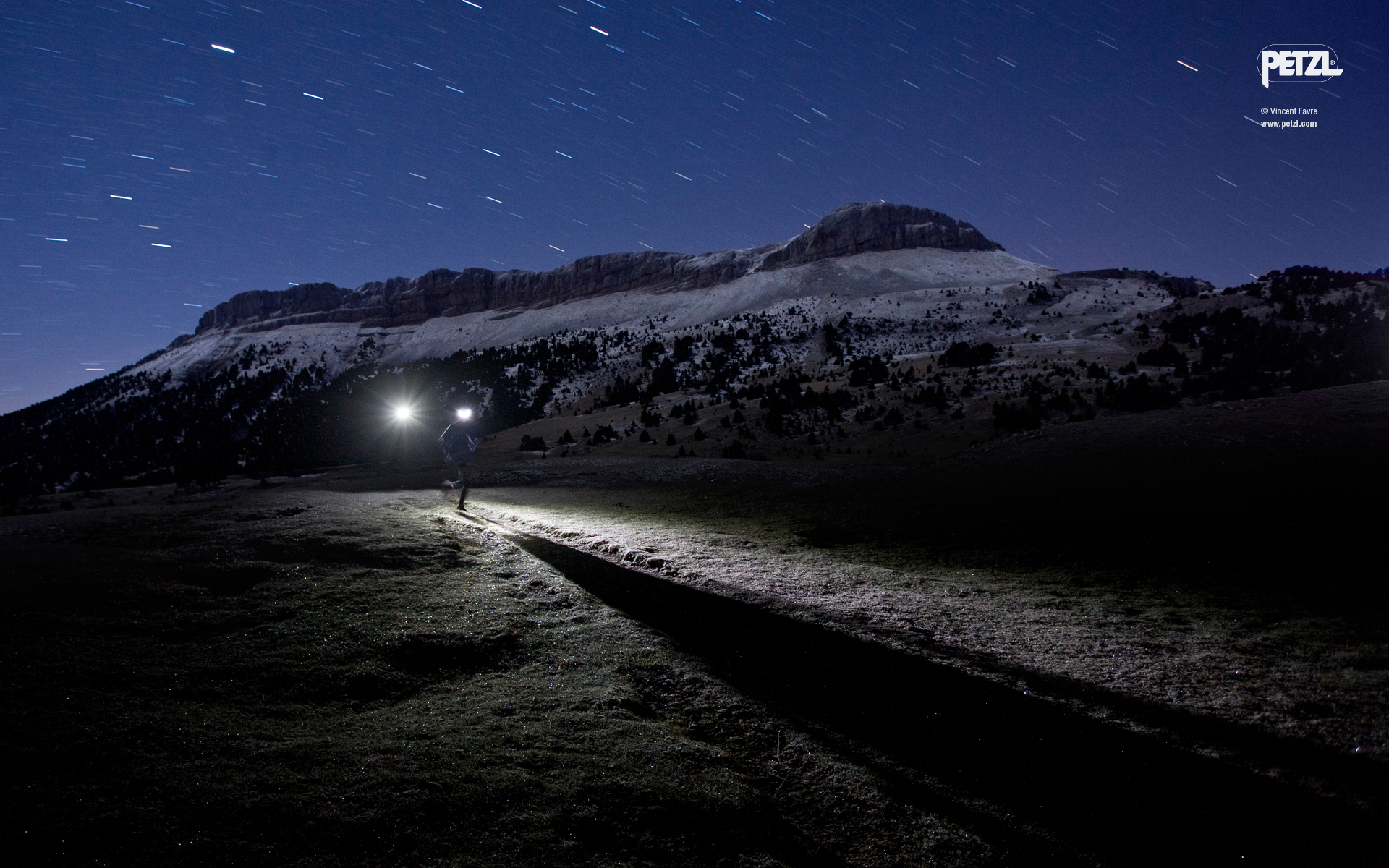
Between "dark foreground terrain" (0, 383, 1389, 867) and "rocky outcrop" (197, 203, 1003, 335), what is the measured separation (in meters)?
81.4

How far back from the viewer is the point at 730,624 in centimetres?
613

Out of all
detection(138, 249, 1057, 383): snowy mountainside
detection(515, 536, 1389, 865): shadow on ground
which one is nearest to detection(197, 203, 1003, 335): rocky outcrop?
detection(138, 249, 1057, 383): snowy mountainside

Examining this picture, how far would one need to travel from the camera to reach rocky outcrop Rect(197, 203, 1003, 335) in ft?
281

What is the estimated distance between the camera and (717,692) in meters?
4.51

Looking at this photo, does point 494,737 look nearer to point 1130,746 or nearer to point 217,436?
point 1130,746

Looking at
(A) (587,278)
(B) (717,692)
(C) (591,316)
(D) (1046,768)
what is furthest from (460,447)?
(A) (587,278)

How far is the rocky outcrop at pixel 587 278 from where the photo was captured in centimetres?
8550

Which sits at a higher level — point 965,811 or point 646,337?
point 646,337

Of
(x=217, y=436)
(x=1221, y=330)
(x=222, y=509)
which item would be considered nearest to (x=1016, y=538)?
(x=222, y=509)

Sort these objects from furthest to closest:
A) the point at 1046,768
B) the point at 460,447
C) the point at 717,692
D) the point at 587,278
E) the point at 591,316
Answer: the point at 587,278 < the point at 591,316 < the point at 460,447 < the point at 717,692 < the point at 1046,768

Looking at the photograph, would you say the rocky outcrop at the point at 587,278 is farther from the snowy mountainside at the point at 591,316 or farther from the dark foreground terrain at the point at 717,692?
the dark foreground terrain at the point at 717,692

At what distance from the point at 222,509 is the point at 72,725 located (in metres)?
8.69

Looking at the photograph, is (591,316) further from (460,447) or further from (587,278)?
(460,447)

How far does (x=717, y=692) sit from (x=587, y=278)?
98761 millimetres
